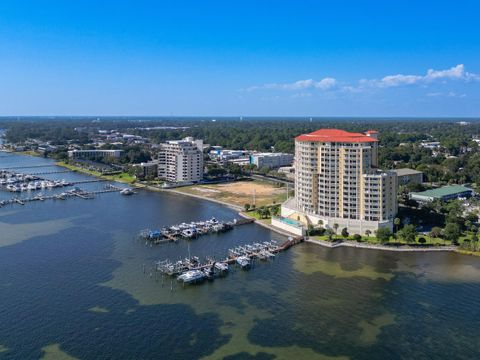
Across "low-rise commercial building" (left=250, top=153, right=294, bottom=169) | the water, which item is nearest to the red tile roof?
the water

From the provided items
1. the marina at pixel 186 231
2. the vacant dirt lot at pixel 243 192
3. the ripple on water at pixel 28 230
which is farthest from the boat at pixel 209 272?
the vacant dirt lot at pixel 243 192

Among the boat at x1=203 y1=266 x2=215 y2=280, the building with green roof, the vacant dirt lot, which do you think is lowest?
the boat at x1=203 y1=266 x2=215 y2=280

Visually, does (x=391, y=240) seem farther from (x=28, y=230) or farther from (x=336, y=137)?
(x=28, y=230)

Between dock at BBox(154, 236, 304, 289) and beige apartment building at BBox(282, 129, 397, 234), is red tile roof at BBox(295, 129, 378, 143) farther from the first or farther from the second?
dock at BBox(154, 236, 304, 289)

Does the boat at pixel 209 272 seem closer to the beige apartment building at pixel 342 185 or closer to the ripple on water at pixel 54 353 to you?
the ripple on water at pixel 54 353

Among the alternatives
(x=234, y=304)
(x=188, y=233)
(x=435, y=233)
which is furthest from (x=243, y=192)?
(x=234, y=304)

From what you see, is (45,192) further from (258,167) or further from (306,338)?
(306,338)

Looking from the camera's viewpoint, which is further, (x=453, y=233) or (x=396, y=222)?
(x=396, y=222)
